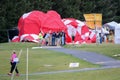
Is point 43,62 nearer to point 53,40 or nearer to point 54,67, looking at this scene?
point 54,67

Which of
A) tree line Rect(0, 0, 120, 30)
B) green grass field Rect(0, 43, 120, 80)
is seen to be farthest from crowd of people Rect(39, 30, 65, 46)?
tree line Rect(0, 0, 120, 30)

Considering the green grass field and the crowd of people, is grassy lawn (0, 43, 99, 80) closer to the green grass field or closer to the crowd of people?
the green grass field

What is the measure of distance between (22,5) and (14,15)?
A: 2.39 meters

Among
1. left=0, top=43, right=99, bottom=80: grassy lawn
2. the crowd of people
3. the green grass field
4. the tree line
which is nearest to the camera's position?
the green grass field

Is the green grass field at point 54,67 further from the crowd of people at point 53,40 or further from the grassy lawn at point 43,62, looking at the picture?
the crowd of people at point 53,40

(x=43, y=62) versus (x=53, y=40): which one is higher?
(x=53, y=40)

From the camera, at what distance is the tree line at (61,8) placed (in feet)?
259

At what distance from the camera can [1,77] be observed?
29.9 m

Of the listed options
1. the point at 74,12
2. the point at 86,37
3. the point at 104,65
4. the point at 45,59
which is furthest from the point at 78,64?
the point at 74,12

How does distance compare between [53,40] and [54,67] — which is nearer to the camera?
[54,67]

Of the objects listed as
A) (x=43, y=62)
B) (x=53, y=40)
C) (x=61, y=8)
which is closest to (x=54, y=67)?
(x=43, y=62)

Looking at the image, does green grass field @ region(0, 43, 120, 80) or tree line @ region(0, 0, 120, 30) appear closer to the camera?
green grass field @ region(0, 43, 120, 80)

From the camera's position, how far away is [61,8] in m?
91.0

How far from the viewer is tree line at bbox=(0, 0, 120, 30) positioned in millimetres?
78819
